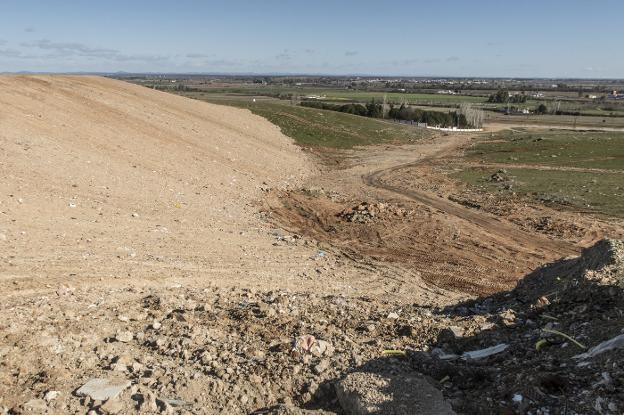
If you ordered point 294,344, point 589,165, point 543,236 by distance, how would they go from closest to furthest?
point 294,344
point 543,236
point 589,165

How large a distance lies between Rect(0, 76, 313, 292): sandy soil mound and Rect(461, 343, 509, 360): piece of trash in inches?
245

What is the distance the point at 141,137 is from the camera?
25219mm

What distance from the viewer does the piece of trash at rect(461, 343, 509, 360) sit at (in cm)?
703

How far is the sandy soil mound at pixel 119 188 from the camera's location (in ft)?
37.6

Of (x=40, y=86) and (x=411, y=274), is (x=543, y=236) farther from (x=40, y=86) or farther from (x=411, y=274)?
(x=40, y=86)

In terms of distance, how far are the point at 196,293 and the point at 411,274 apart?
20.3 ft

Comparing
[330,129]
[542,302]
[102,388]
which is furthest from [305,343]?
[330,129]

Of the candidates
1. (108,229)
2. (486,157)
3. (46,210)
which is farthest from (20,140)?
(486,157)

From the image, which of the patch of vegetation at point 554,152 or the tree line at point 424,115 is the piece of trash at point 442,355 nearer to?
the patch of vegetation at point 554,152

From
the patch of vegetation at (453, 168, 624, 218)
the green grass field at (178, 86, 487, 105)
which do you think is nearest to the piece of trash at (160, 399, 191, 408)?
the patch of vegetation at (453, 168, 624, 218)

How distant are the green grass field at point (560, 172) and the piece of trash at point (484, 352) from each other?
15662 millimetres

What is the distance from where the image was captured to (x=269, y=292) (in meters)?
10.4

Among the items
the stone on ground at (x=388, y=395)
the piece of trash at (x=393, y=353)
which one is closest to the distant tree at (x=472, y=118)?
the piece of trash at (x=393, y=353)

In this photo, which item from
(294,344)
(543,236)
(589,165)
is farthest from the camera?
(589,165)
